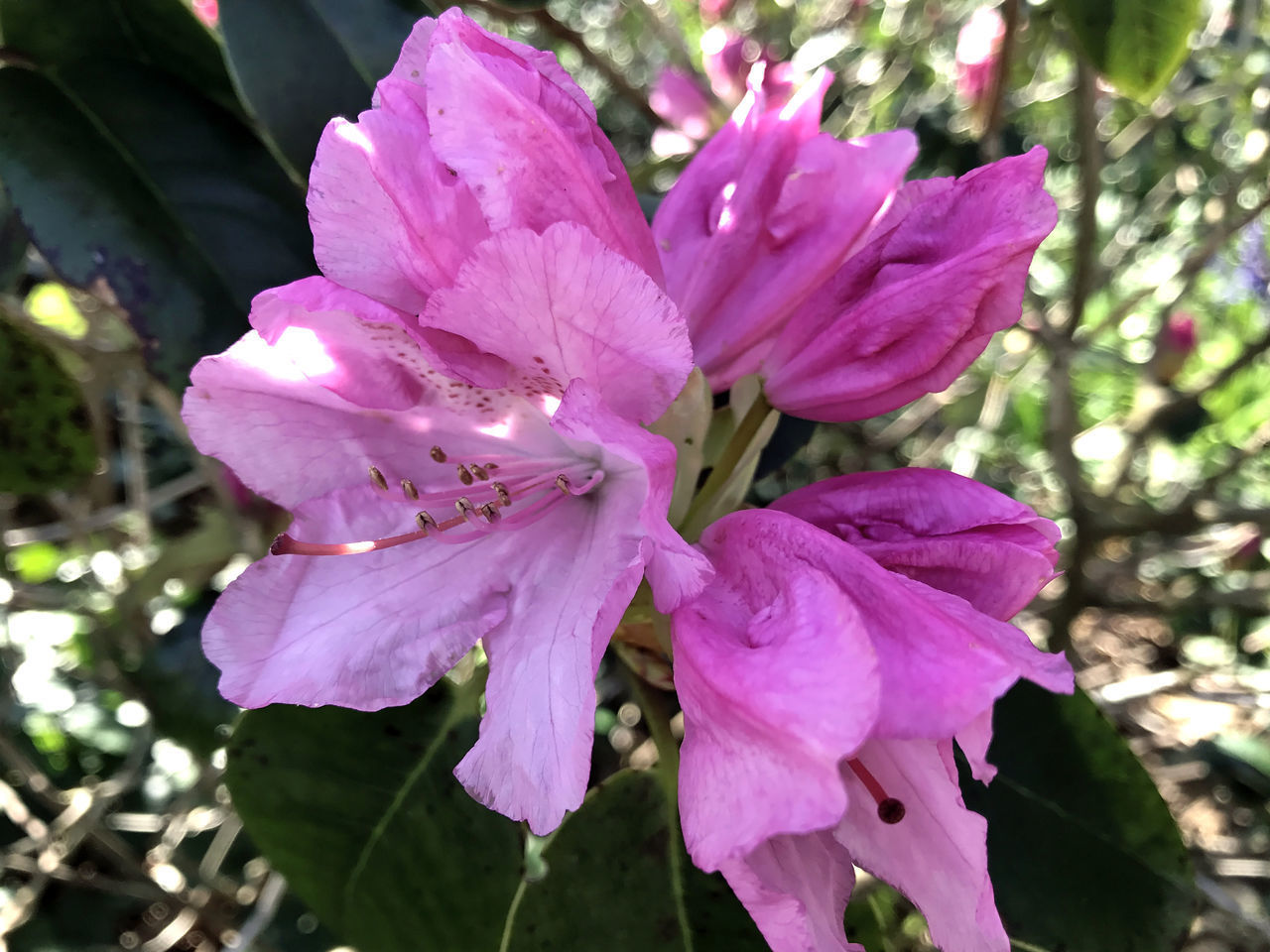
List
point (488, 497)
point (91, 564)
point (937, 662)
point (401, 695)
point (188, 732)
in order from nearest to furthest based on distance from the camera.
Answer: point (937, 662) < point (401, 695) < point (488, 497) < point (188, 732) < point (91, 564)

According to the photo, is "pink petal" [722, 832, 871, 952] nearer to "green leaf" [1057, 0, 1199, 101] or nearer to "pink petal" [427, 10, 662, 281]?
"pink petal" [427, 10, 662, 281]

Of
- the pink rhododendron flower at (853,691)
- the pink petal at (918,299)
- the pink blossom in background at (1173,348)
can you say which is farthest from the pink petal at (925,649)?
the pink blossom in background at (1173,348)

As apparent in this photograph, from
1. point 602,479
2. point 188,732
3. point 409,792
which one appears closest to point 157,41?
point 602,479

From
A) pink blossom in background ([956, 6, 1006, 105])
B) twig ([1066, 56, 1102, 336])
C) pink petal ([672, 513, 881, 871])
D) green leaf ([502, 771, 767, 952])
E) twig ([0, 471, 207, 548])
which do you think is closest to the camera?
pink petal ([672, 513, 881, 871])

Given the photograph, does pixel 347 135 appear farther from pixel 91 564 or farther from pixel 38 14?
pixel 91 564

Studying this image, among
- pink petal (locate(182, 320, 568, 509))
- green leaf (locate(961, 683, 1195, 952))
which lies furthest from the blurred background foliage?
pink petal (locate(182, 320, 568, 509))
